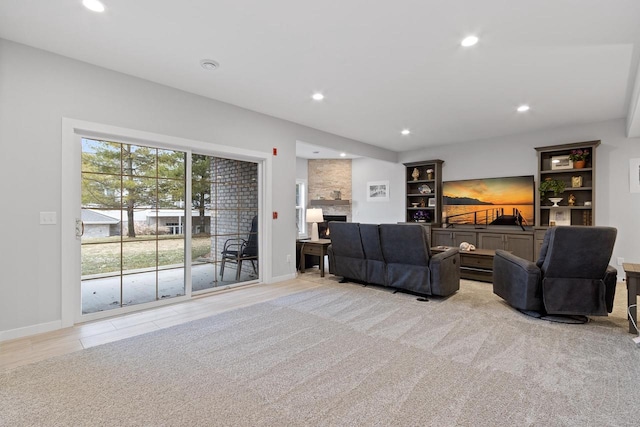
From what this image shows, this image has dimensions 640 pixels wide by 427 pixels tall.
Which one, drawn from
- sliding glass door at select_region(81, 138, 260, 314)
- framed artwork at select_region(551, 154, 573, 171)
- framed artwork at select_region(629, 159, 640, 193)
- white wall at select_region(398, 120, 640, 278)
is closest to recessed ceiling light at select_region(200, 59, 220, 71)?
sliding glass door at select_region(81, 138, 260, 314)

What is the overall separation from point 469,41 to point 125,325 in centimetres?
441

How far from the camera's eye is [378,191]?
8.38m

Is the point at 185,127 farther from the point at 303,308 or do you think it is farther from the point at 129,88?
the point at 303,308

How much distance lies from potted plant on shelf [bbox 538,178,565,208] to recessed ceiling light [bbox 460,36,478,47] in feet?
12.9

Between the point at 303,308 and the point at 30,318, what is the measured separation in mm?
2701

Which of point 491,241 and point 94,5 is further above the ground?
point 94,5

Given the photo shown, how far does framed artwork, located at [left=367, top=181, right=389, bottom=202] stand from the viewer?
826cm

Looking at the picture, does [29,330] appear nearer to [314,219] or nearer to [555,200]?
[314,219]

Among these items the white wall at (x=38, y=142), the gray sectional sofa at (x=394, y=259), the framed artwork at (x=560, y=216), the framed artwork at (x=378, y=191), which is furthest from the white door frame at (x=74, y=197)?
the framed artwork at (x=560, y=216)

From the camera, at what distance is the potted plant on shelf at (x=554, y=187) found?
17.8 ft

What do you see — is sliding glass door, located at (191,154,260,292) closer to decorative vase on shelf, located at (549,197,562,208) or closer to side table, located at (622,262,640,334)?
side table, located at (622,262,640,334)

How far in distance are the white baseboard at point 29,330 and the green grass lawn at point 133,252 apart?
562 millimetres

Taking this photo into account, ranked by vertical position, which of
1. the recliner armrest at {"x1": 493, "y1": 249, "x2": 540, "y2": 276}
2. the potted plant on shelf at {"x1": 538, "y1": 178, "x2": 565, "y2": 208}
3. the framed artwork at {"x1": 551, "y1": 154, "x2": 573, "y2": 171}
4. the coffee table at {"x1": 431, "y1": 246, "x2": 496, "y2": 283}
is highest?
the framed artwork at {"x1": 551, "y1": 154, "x2": 573, "y2": 171}

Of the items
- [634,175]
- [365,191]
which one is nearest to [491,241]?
[634,175]
